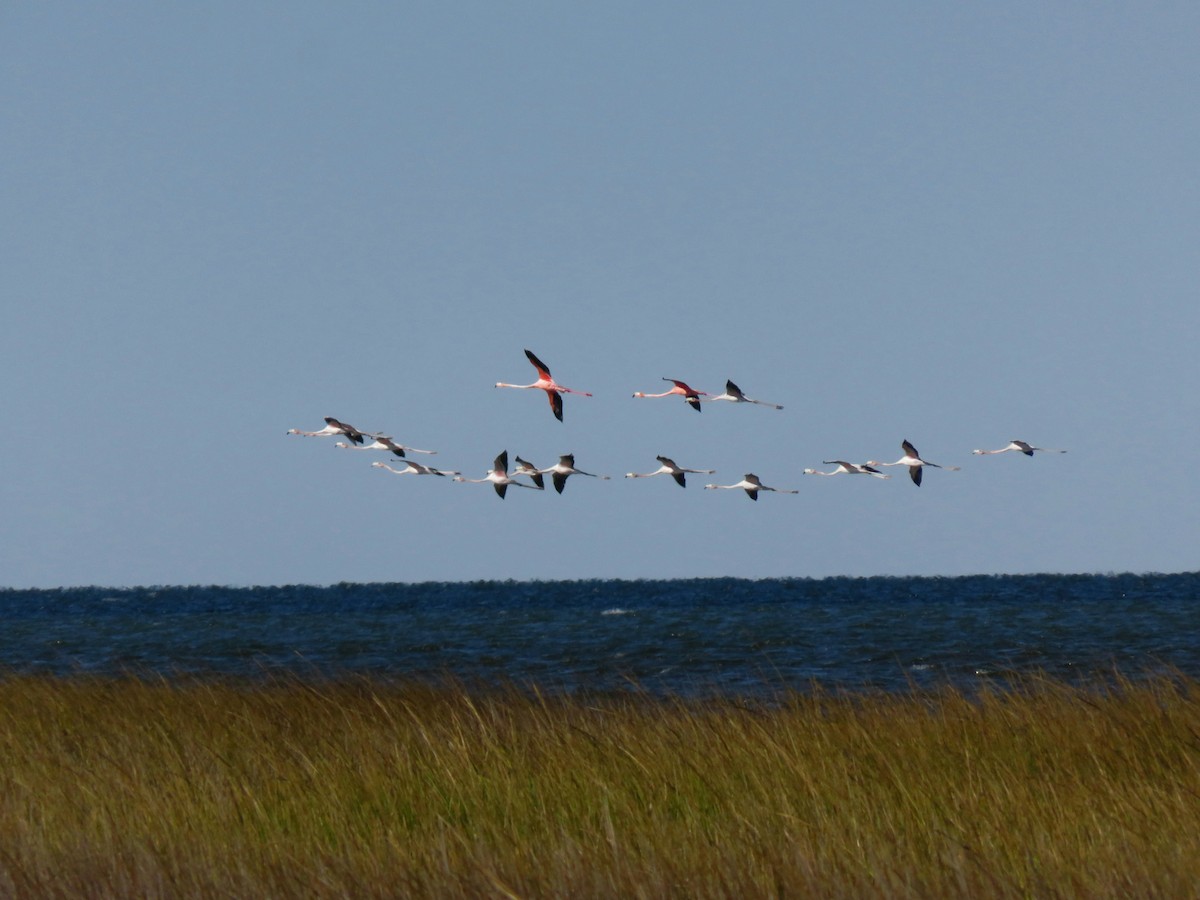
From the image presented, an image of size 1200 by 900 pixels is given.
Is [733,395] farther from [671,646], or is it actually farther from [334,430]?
[671,646]

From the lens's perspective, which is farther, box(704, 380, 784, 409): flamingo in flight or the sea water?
the sea water

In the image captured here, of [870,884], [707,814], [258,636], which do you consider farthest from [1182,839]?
[258,636]

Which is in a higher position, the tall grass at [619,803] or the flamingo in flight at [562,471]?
the flamingo in flight at [562,471]

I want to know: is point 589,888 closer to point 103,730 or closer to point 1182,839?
point 1182,839

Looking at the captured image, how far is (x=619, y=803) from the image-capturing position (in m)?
7.32

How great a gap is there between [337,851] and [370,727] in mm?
3706

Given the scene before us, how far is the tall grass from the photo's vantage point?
5.70m

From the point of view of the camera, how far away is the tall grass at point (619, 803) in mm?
5703

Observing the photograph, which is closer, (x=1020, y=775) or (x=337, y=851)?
(x=337, y=851)

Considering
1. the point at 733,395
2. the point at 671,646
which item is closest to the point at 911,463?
the point at 733,395

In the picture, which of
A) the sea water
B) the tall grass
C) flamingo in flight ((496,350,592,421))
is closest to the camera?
the tall grass

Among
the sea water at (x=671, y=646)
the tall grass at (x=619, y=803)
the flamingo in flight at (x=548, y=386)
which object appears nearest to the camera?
the tall grass at (x=619, y=803)

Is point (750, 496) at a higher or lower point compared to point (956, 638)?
higher

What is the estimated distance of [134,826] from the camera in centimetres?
722
